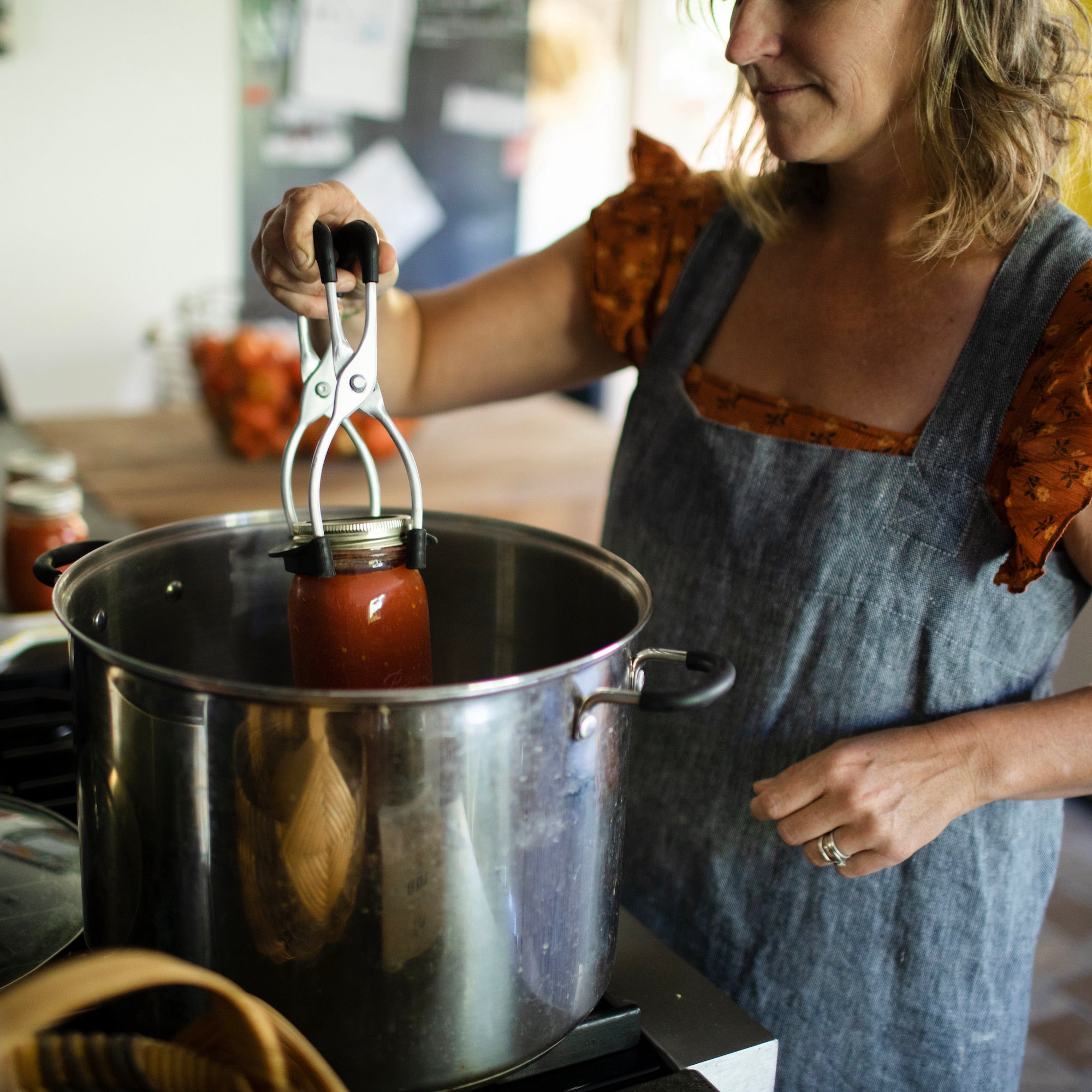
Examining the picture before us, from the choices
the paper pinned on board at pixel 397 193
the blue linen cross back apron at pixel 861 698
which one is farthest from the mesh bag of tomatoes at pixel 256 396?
the paper pinned on board at pixel 397 193

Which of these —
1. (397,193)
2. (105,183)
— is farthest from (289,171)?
(105,183)

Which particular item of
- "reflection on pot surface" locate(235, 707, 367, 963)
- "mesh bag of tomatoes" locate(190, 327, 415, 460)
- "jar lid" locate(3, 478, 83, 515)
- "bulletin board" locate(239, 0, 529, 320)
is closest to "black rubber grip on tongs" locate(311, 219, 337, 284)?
"reflection on pot surface" locate(235, 707, 367, 963)

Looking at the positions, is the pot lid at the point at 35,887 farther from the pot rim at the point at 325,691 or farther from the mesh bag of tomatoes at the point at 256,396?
the mesh bag of tomatoes at the point at 256,396

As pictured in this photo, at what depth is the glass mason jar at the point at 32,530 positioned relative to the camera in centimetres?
107

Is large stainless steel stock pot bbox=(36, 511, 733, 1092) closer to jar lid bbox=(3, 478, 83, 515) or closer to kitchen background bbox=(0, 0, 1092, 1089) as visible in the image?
jar lid bbox=(3, 478, 83, 515)

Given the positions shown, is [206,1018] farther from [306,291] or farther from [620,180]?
[620,180]

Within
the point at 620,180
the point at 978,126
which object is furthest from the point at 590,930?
the point at 620,180

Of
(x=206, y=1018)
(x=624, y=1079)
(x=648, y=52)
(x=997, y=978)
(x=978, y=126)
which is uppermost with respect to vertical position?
(x=648, y=52)

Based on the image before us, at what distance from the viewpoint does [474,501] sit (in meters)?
1.58

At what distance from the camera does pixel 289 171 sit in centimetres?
291

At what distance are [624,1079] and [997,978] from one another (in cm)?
41

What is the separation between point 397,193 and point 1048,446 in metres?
2.70

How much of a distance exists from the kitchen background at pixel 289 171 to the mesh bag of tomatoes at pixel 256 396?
55 mm

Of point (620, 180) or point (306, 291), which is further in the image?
point (620, 180)
